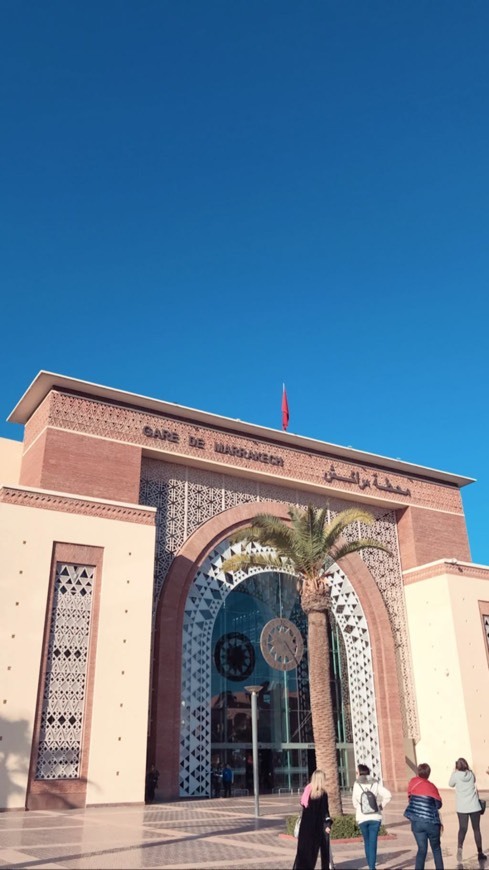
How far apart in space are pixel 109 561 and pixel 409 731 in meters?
11.1

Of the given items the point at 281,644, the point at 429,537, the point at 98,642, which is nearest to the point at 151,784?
the point at 98,642

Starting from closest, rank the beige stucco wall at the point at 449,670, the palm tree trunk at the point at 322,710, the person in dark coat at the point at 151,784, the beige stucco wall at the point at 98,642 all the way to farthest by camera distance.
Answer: the palm tree trunk at the point at 322,710
the beige stucco wall at the point at 98,642
the person in dark coat at the point at 151,784
the beige stucco wall at the point at 449,670

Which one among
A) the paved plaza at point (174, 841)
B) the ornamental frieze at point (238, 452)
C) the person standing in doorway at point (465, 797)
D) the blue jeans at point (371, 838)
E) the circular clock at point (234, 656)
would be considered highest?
the ornamental frieze at point (238, 452)

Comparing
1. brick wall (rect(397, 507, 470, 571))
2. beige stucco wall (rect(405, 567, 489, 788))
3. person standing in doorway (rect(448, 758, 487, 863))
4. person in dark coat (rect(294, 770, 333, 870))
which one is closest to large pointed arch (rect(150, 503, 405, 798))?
beige stucco wall (rect(405, 567, 489, 788))

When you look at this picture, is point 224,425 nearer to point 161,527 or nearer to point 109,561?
point 161,527

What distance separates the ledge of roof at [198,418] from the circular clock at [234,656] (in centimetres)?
605

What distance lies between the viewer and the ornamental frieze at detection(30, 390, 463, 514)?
1977 cm

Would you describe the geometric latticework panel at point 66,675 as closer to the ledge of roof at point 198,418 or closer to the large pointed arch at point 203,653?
the large pointed arch at point 203,653

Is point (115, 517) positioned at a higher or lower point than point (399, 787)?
higher

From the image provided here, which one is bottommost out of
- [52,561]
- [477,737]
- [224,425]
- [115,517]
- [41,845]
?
[41,845]

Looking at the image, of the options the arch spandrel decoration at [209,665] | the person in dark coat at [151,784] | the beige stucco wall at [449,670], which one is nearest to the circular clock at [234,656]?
the arch spandrel decoration at [209,665]

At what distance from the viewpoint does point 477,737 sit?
69.7ft

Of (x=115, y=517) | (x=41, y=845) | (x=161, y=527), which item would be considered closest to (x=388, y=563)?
(x=161, y=527)

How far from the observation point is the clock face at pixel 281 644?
21078 millimetres
